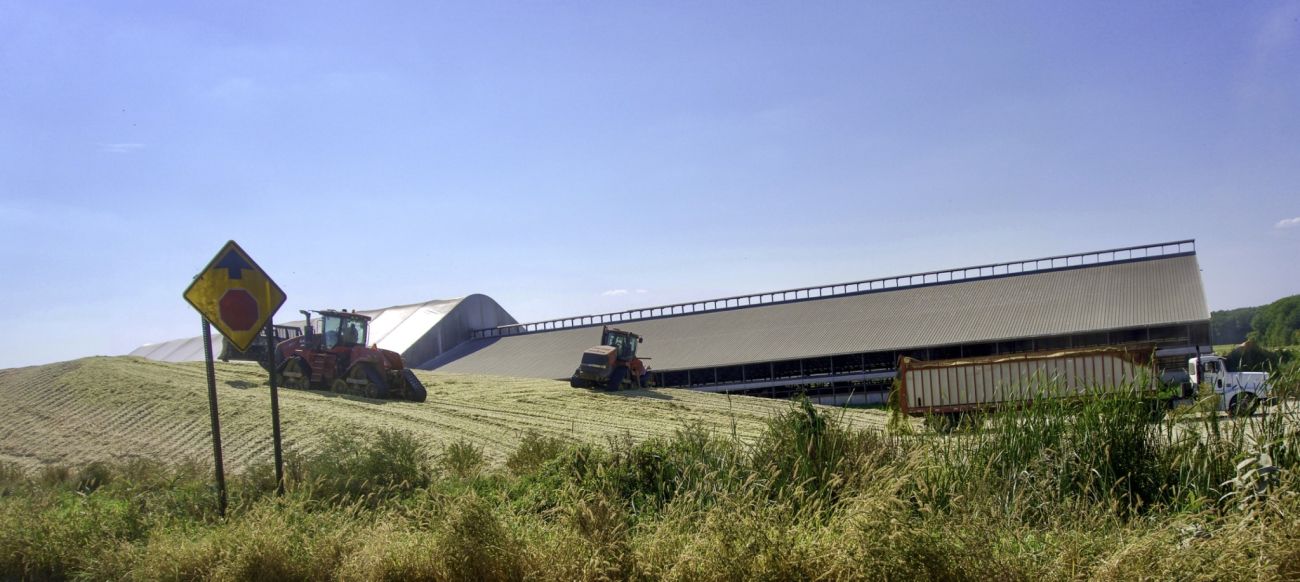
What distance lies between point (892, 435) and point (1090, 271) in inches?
1536

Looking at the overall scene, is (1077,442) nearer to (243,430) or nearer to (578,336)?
(243,430)

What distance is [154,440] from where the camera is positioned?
17891 millimetres

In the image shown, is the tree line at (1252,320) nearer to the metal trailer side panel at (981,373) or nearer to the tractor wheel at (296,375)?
the metal trailer side panel at (981,373)

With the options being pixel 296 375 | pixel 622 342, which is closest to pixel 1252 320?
pixel 622 342

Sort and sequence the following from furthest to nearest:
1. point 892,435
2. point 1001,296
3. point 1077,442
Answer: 1. point 1001,296
2. point 892,435
3. point 1077,442

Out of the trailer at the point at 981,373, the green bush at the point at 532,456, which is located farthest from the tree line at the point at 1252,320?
the green bush at the point at 532,456

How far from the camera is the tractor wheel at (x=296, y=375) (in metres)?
28.7

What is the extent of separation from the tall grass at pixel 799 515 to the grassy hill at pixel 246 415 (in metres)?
3.97

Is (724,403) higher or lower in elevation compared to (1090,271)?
lower

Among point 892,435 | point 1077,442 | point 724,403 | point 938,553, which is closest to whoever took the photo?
point 938,553

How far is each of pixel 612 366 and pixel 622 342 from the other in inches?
92.1

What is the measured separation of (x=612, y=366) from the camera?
33969mm

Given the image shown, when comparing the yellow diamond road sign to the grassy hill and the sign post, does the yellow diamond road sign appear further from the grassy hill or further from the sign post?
the grassy hill

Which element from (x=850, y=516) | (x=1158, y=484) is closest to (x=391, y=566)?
(x=850, y=516)
